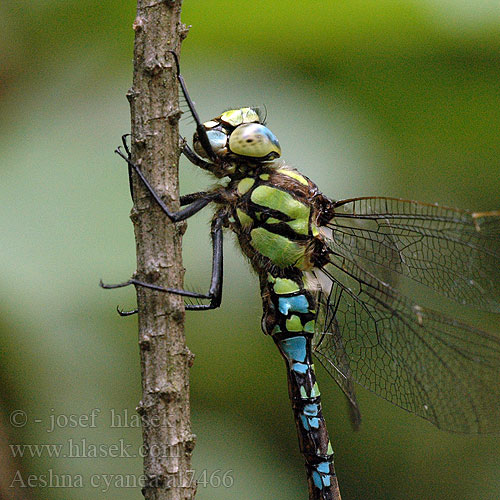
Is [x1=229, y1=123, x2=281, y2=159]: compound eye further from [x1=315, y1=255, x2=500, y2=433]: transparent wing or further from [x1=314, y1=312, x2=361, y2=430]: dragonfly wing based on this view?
[x1=314, y1=312, x2=361, y2=430]: dragonfly wing

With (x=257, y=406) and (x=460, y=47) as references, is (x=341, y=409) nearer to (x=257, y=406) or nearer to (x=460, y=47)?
(x=257, y=406)

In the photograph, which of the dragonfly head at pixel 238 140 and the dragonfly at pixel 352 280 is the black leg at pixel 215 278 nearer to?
the dragonfly at pixel 352 280

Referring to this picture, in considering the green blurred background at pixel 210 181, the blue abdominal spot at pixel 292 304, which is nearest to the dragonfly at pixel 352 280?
the blue abdominal spot at pixel 292 304

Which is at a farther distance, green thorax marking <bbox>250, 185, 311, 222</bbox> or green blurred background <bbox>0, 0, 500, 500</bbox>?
green blurred background <bbox>0, 0, 500, 500</bbox>

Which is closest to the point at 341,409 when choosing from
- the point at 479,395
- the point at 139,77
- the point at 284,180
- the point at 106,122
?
the point at 479,395

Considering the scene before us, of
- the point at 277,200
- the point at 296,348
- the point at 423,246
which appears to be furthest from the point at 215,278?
the point at 423,246

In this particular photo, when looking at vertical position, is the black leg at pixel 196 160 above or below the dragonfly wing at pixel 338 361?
above

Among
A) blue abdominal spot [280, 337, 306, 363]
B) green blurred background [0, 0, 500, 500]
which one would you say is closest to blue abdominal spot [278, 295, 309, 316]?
blue abdominal spot [280, 337, 306, 363]

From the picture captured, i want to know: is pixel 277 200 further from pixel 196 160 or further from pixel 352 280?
pixel 352 280
